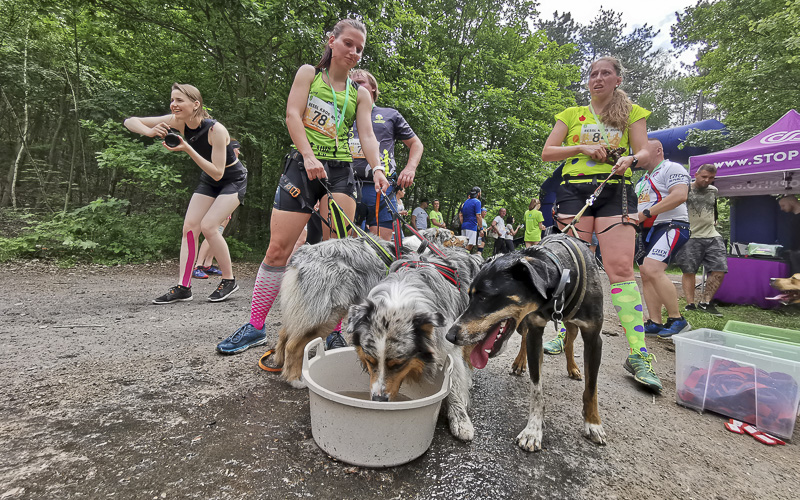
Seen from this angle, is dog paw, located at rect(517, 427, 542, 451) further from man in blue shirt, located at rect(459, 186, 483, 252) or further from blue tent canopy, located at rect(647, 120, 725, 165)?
blue tent canopy, located at rect(647, 120, 725, 165)

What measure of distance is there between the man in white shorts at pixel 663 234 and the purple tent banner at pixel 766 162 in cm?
342

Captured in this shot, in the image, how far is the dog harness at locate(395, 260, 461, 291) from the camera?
7.87 ft

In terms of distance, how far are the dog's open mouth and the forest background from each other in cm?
415

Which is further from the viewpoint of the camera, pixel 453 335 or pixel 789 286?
pixel 789 286

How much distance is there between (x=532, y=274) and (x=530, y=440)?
912 mm

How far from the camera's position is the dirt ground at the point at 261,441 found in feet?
4.70

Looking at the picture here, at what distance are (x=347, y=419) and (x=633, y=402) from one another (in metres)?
2.10

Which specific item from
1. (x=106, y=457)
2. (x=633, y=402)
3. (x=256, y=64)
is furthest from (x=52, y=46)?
(x=633, y=402)

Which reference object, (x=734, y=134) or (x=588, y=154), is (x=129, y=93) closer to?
(x=588, y=154)

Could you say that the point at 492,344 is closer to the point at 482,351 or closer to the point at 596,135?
the point at 482,351

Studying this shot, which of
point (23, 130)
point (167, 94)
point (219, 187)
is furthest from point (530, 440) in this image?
point (23, 130)

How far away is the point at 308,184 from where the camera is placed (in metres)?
2.64

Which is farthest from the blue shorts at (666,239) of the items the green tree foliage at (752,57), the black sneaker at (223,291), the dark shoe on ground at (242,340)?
the green tree foliage at (752,57)

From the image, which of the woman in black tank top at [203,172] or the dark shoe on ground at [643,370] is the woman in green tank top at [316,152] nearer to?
the woman in black tank top at [203,172]
